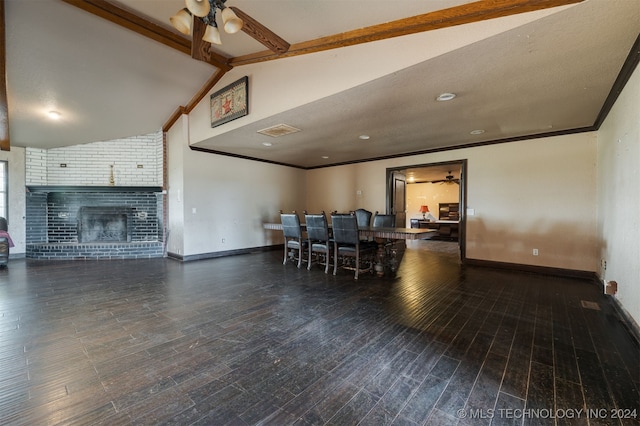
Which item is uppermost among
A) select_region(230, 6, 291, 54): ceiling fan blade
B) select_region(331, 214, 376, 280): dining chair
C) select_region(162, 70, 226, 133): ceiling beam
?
select_region(162, 70, 226, 133): ceiling beam

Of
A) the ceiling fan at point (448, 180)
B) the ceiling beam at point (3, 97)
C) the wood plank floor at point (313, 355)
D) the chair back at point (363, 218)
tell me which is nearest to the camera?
the wood plank floor at point (313, 355)

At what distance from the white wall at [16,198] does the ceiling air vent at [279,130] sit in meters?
5.72

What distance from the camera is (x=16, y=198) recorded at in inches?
223

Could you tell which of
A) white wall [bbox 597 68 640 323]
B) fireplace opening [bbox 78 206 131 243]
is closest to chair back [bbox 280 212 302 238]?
white wall [bbox 597 68 640 323]

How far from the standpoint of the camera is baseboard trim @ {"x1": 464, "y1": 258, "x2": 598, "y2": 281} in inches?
158

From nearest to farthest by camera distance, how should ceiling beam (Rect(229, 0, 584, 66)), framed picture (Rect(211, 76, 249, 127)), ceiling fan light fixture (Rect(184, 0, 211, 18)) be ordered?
ceiling beam (Rect(229, 0, 584, 66)) < ceiling fan light fixture (Rect(184, 0, 211, 18)) < framed picture (Rect(211, 76, 249, 127))

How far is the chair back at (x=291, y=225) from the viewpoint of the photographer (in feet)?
15.2

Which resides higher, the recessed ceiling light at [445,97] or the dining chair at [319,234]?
the recessed ceiling light at [445,97]

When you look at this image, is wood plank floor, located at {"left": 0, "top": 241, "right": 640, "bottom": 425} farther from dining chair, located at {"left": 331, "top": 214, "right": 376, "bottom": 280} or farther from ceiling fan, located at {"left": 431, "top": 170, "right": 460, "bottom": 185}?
ceiling fan, located at {"left": 431, "top": 170, "right": 460, "bottom": 185}

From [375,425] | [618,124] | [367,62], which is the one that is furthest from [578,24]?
[375,425]

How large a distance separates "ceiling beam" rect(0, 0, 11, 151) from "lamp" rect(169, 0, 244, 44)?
2.13m

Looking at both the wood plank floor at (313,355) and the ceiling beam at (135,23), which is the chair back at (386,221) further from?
the ceiling beam at (135,23)

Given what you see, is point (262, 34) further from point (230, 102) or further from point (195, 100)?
point (195, 100)

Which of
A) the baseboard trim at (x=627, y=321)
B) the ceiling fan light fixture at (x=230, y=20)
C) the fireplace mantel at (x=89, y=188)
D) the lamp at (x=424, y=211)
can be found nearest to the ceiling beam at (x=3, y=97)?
the fireplace mantel at (x=89, y=188)
